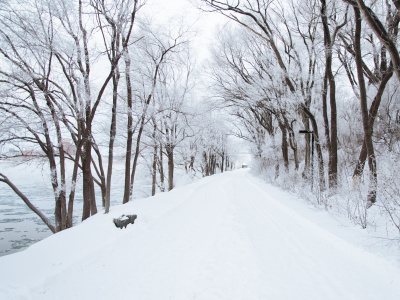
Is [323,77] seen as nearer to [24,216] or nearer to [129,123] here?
[129,123]

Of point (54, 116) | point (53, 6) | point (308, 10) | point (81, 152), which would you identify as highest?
point (308, 10)

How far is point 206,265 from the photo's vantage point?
3.62 metres

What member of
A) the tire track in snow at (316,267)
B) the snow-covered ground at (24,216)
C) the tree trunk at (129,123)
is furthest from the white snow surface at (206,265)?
the snow-covered ground at (24,216)

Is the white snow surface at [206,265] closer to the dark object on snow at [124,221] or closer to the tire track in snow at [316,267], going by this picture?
the tire track in snow at [316,267]

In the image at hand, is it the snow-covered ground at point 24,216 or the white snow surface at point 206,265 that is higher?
the white snow surface at point 206,265

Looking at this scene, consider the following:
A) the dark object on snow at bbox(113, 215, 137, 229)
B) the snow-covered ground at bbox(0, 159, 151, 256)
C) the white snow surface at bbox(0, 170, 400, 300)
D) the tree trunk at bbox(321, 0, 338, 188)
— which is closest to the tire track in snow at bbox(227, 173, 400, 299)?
the white snow surface at bbox(0, 170, 400, 300)

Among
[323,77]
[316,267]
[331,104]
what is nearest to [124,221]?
[316,267]

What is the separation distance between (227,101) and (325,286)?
49.4ft

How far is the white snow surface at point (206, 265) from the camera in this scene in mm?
2924

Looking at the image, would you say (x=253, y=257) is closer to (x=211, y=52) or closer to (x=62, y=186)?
(x=62, y=186)

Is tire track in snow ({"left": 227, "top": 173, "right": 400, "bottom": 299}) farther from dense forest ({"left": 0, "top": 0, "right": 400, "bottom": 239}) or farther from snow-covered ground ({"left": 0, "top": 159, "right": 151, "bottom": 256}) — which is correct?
snow-covered ground ({"left": 0, "top": 159, "right": 151, "bottom": 256})

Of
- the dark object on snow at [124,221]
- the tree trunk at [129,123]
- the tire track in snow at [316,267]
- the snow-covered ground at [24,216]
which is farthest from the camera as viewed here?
the snow-covered ground at [24,216]

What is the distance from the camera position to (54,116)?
948 centimetres

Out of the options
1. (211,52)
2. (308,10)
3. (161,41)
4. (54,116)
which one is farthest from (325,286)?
(211,52)
